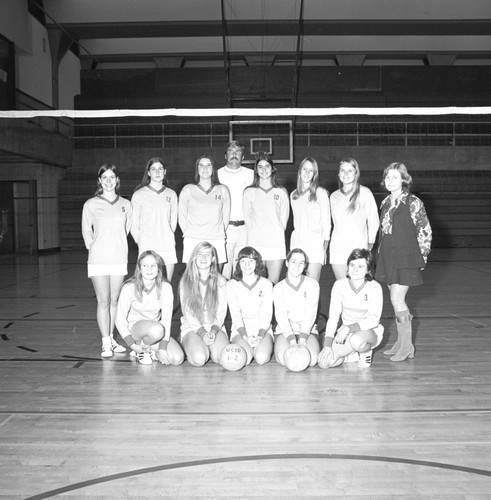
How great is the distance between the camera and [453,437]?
3100 millimetres

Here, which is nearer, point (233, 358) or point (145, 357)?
point (233, 358)

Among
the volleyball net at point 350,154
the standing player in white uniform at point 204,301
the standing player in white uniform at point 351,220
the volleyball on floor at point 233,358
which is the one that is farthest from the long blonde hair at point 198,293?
the volleyball net at point 350,154

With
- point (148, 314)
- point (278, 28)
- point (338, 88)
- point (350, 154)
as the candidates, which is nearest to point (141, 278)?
point (148, 314)

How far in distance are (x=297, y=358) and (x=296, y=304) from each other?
0.45m

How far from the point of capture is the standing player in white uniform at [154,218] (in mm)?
5090

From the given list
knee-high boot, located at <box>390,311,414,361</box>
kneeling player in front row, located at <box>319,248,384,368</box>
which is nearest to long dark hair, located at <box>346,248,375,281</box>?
kneeling player in front row, located at <box>319,248,384,368</box>

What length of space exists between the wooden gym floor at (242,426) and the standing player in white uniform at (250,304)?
0.27 metres

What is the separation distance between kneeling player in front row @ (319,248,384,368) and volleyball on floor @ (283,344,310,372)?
138mm

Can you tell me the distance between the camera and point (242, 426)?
328 centimetres

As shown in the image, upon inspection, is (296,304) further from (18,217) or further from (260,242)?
(18,217)

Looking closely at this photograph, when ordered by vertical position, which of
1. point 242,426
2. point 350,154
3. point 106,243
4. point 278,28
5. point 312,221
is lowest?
point 242,426

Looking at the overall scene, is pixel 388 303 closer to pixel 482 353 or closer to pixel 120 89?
pixel 482 353

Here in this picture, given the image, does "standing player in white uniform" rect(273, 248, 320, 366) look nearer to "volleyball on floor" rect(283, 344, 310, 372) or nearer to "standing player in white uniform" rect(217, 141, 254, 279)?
"volleyball on floor" rect(283, 344, 310, 372)

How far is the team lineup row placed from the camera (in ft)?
15.0
